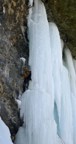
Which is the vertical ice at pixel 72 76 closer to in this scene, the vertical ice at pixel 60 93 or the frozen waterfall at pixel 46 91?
the frozen waterfall at pixel 46 91

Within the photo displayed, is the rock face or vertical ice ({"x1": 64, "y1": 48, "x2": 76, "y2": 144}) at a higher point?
the rock face

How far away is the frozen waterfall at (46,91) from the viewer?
5.40 metres

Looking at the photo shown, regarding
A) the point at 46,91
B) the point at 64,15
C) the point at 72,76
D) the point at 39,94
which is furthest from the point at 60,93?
the point at 64,15

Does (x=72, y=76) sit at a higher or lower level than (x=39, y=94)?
lower

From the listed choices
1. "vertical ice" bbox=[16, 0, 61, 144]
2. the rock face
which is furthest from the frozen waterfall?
the rock face

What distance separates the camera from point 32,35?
6.34 m

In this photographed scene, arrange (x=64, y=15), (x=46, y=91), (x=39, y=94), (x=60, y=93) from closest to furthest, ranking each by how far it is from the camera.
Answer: (x=39, y=94) → (x=46, y=91) → (x=60, y=93) → (x=64, y=15)

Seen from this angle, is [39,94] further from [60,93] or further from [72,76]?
[72,76]

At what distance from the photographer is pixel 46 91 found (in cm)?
580

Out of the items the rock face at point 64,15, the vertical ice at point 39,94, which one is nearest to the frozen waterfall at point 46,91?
the vertical ice at point 39,94

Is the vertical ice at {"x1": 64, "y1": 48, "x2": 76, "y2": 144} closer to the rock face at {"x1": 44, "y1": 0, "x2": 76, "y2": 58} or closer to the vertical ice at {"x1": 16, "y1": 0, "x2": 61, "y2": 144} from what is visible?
the rock face at {"x1": 44, "y1": 0, "x2": 76, "y2": 58}

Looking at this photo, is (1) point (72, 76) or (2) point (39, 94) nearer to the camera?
(2) point (39, 94)

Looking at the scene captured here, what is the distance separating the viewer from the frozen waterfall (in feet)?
17.7

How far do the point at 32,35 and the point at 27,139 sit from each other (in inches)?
65.3
